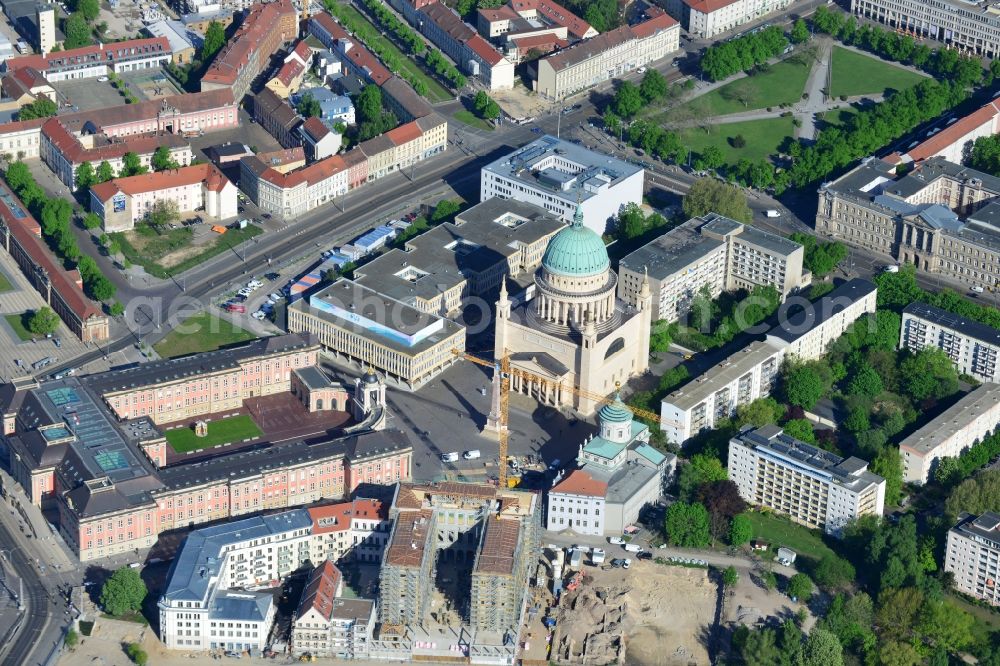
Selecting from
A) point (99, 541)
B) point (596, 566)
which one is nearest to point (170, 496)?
point (99, 541)

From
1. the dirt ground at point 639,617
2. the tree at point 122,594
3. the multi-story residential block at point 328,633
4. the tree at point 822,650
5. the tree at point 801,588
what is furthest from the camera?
the tree at point 801,588

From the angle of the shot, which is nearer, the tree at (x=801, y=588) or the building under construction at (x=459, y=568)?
the building under construction at (x=459, y=568)

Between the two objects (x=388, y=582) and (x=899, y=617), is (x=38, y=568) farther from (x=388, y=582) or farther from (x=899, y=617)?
(x=899, y=617)

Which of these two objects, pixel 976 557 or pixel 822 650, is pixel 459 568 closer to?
pixel 822 650

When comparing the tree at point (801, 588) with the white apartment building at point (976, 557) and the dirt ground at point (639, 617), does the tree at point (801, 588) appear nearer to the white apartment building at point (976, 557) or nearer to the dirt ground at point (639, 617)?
the dirt ground at point (639, 617)

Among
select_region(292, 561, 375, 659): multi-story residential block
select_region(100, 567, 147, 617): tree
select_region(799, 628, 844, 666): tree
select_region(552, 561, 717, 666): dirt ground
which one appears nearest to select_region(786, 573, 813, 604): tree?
select_region(552, 561, 717, 666): dirt ground

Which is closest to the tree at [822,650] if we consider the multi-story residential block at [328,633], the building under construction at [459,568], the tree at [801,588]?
the tree at [801,588]

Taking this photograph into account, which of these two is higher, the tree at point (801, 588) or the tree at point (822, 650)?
the tree at point (822, 650)

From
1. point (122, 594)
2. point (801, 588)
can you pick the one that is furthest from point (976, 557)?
point (122, 594)
